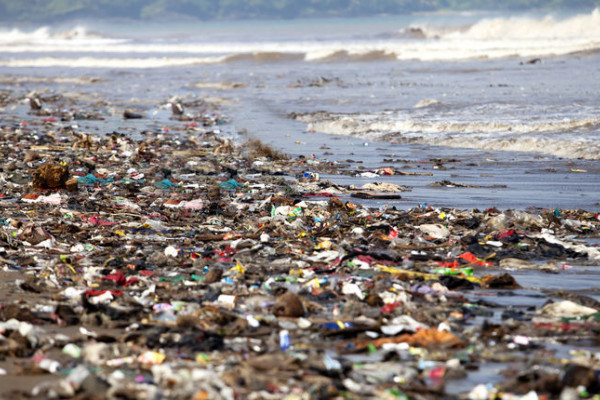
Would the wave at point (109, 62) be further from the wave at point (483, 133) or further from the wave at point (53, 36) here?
the wave at point (53, 36)

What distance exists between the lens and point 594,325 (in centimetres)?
509

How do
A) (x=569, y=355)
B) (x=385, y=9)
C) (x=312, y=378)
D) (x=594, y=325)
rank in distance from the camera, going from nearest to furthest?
(x=312, y=378) < (x=569, y=355) < (x=594, y=325) < (x=385, y=9)

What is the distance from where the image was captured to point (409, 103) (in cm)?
2181

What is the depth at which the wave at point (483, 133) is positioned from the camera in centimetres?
1395

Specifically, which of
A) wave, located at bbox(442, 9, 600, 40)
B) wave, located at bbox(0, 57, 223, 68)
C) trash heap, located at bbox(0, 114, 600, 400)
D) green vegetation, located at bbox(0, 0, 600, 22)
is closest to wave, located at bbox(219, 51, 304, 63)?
wave, located at bbox(0, 57, 223, 68)

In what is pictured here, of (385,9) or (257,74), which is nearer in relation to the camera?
(257,74)

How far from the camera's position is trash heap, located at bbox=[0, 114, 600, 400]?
4.23 metres

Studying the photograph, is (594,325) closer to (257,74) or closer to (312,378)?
(312,378)

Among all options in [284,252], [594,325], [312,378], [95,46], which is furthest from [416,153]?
[95,46]

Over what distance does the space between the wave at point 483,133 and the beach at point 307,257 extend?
0.07m

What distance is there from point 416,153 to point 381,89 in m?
13.0

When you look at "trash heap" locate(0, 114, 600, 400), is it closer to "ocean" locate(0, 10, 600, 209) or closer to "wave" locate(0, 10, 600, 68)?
"ocean" locate(0, 10, 600, 209)

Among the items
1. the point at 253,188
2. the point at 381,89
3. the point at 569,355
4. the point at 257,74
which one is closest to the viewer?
the point at 569,355

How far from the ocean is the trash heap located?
87.9 inches
